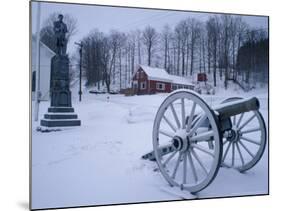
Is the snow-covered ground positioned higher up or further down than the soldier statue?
further down

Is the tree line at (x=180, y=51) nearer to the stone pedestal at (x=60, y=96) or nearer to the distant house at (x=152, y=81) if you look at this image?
the distant house at (x=152, y=81)

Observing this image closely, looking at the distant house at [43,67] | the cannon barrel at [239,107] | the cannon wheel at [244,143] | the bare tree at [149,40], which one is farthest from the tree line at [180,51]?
the cannon barrel at [239,107]

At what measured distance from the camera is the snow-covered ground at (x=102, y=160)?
3.83 metres

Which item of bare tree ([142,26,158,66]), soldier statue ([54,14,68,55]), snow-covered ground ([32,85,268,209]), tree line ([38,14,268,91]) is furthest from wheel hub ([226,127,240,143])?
soldier statue ([54,14,68,55])

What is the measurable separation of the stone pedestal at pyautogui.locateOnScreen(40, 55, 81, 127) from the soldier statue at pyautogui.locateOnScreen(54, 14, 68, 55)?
7cm

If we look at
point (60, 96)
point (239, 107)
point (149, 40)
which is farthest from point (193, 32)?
point (60, 96)

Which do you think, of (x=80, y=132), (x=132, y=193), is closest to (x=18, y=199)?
(x=80, y=132)

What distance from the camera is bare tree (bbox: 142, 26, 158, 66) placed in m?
4.18

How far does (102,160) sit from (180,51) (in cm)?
138

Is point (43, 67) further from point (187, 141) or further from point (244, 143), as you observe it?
point (244, 143)

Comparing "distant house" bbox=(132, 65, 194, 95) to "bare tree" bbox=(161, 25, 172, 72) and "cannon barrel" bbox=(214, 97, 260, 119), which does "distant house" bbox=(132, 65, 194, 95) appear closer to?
"bare tree" bbox=(161, 25, 172, 72)

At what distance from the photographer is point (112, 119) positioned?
4082 millimetres

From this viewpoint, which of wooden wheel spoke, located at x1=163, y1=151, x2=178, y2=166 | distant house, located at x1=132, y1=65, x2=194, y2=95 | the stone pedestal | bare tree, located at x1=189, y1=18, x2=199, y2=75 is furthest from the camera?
bare tree, located at x1=189, y1=18, x2=199, y2=75
